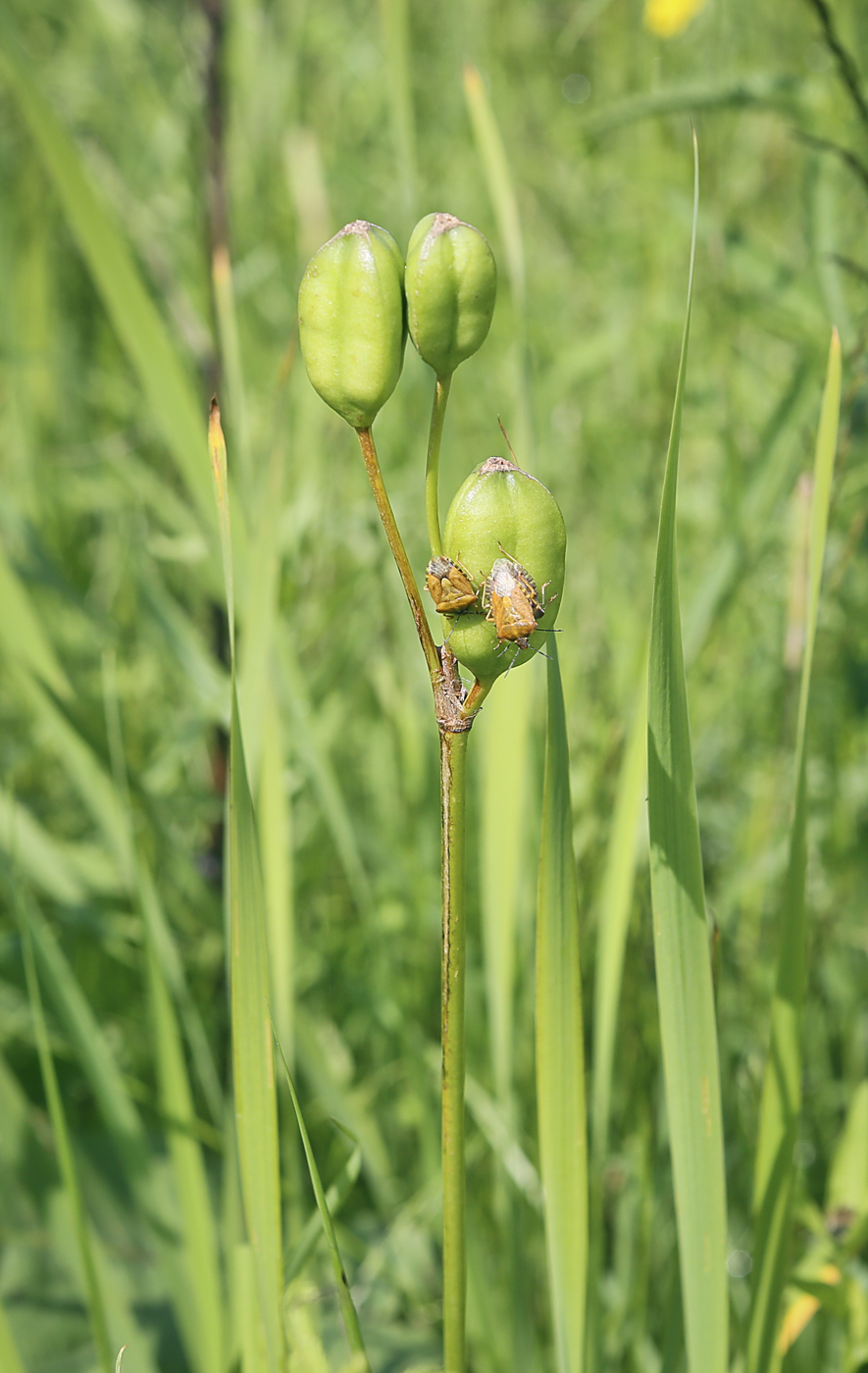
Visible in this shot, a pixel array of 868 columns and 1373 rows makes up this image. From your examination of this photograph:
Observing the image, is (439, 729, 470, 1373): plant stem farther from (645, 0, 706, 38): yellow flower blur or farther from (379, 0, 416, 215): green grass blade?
(645, 0, 706, 38): yellow flower blur

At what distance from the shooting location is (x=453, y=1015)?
616mm

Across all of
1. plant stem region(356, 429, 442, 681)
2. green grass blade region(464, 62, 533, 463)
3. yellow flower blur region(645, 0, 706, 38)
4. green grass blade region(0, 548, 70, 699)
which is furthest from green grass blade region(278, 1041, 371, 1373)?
yellow flower blur region(645, 0, 706, 38)

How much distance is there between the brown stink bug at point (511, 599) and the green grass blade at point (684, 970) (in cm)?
12

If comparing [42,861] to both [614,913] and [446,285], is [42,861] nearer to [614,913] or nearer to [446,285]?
[614,913]

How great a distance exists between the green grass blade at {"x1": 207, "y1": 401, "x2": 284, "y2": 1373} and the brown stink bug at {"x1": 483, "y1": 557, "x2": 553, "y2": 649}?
0.20 metres

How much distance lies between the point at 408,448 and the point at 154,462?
772 mm

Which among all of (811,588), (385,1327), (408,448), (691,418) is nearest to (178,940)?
(385,1327)

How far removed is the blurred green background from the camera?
1.14 meters

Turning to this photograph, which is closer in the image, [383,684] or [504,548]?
[504,548]

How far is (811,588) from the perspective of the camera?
2.48 feet

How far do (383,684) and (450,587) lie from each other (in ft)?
3.46

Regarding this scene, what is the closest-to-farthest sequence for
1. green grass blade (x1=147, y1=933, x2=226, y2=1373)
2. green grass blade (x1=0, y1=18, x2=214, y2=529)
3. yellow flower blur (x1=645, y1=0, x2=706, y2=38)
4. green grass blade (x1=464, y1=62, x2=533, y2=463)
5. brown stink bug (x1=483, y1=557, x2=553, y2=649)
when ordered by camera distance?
1. brown stink bug (x1=483, y1=557, x2=553, y2=649)
2. green grass blade (x1=147, y1=933, x2=226, y2=1373)
3. green grass blade (x1=0, y1=18, x2=214, y2=529)
4. green grass blade (x1=464, y1=62, x2=533, y2=463)
5. yellow flower blur (x1=645, y1=0, x2=706, y2=38)

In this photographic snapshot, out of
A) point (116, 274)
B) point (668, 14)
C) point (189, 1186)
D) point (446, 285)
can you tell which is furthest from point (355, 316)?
point (668, 14)

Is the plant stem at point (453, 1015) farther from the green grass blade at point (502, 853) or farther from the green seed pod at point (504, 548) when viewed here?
the green grass blade at point (502, 853)
